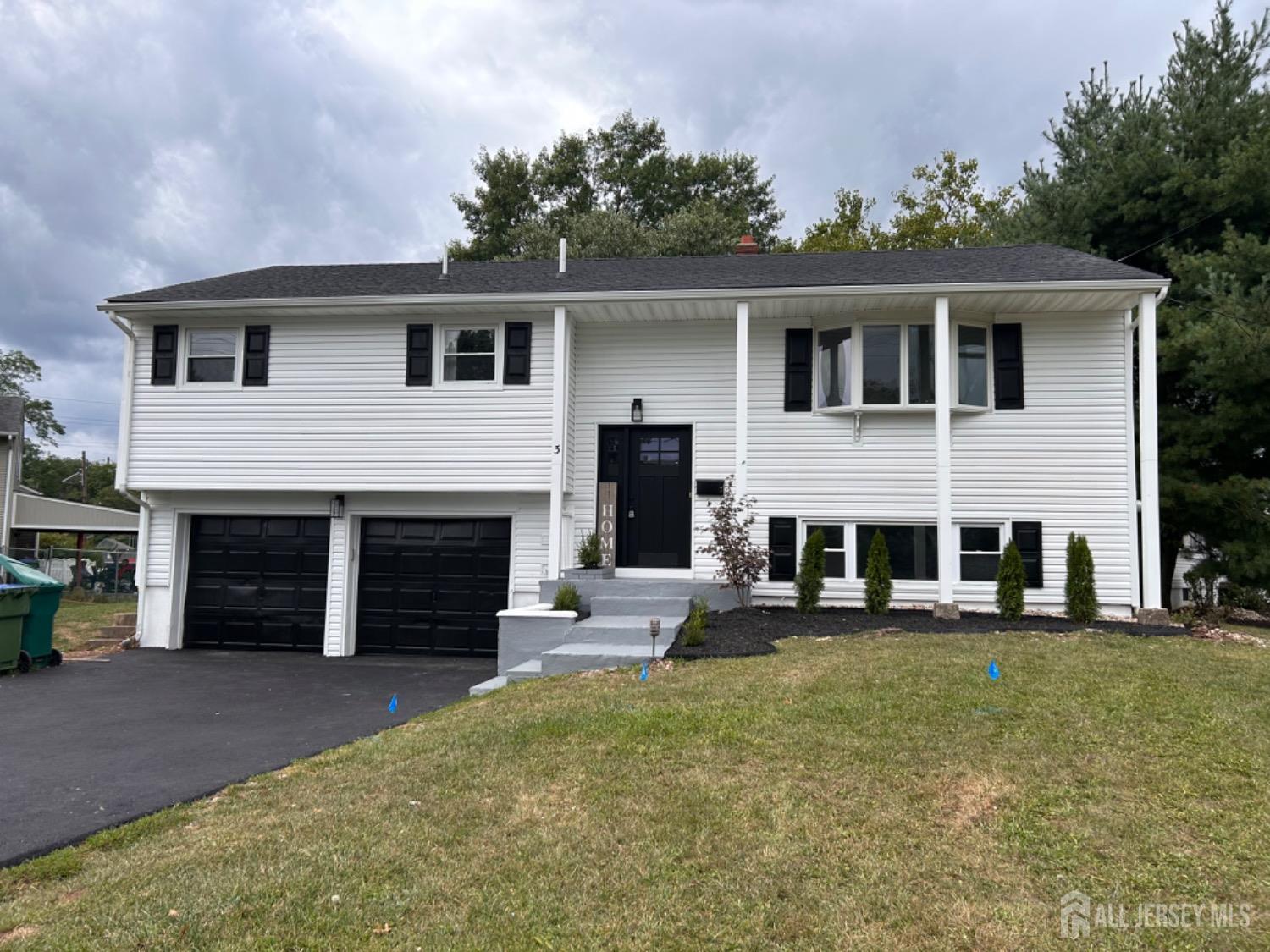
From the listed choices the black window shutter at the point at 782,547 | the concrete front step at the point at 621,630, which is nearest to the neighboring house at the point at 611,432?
the black window shutter at the point at 782,547

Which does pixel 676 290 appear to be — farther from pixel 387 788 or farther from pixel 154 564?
pixel 154 564

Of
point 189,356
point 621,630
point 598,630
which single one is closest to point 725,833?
point 621,630

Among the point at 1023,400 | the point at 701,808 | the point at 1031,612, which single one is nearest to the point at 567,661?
the point at 701,808

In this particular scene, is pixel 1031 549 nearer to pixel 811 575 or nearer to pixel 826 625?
pixel 811 575

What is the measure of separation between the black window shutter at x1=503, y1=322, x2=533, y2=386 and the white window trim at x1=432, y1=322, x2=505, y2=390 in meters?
0.08

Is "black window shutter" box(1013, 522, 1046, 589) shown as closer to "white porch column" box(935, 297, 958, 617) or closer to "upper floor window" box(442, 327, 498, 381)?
"white porch column" box(935, 297, 958, 617)

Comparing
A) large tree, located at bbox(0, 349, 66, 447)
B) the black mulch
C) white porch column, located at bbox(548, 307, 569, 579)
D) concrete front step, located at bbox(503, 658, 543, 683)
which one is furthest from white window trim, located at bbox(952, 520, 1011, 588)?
large tree, located at bbox(0, 349, 66, 447)

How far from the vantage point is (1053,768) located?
4520mm

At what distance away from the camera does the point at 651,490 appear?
12297mm

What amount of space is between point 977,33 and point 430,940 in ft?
55.4

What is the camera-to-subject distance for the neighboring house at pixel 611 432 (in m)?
11.2

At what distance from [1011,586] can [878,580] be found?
5.40 ft

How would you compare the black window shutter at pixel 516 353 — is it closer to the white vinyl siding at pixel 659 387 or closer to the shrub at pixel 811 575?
the white vinyl siding at pixel 659 387

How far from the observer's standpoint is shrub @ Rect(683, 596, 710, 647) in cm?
847
